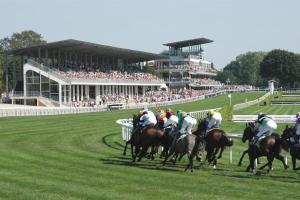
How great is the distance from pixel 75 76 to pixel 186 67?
47278 millimetres

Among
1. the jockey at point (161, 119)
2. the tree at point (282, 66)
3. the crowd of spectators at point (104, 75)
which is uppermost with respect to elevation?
the tree at point (282, 66)

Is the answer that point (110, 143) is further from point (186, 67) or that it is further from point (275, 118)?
point (186, 67)

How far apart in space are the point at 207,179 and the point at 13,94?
58959 mm

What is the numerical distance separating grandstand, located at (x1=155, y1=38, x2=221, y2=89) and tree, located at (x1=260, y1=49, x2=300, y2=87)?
13023 mm

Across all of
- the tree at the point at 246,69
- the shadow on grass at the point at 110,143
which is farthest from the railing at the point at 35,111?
the tree at the point at 246,69

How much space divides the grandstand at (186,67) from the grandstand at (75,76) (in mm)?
19318

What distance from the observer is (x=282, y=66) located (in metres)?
122

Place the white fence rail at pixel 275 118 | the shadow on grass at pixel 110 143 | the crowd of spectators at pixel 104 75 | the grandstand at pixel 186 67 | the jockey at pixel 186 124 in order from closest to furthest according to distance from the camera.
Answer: the jockey at pixel 186 124, the shadow on grass at pixel 110 143, the white fence rail at pixel 275 118, the crowd of spectators at pixel 104 75, the grandstand at pixel 186 67

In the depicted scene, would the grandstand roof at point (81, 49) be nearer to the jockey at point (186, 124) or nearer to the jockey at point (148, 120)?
the jockey at point (148, 120)

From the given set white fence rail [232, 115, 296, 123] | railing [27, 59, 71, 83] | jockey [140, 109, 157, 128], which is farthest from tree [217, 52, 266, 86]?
jockey [140, 109, 157, 128]

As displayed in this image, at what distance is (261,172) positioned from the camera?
14547 mm

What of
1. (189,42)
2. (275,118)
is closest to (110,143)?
(275,118)

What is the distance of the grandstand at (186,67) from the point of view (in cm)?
10738

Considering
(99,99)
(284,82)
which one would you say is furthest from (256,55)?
(99,99)
